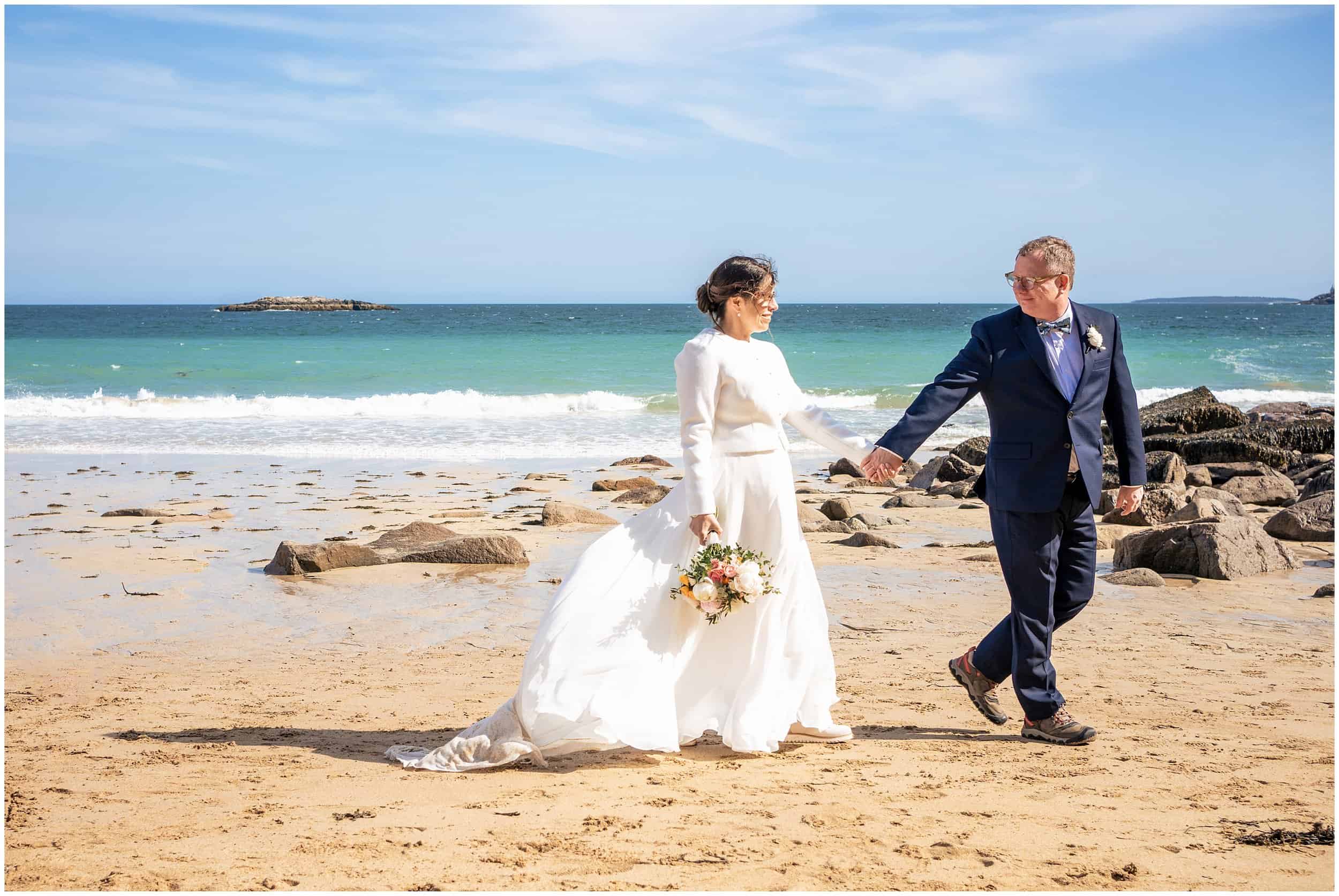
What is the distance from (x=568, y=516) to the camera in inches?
401

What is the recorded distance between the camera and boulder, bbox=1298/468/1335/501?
11.5 m

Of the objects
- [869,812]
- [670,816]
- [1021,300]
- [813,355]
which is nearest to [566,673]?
[670,816]

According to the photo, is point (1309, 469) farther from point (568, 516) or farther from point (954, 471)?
point (568, 516)

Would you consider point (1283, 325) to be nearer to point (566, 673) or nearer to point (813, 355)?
point (813, 355)

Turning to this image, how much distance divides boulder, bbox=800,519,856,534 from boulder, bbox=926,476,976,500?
7.68ft

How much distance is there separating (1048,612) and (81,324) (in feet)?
253

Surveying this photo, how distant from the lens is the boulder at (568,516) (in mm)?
10125

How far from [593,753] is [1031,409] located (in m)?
2.17

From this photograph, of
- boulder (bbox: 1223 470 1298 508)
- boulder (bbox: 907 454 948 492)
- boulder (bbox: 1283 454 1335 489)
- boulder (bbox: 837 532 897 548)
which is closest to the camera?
boulder (bbox: 837 532 897 548)

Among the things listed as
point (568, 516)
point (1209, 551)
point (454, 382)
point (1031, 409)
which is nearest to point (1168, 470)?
point (1209, 551)

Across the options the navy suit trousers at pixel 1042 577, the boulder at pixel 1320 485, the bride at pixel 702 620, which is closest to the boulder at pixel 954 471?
the boulder at pixel 1320 485

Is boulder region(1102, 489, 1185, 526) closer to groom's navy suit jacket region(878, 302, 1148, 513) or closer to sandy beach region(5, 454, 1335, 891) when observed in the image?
sandy beach region(5, 454, 1335, 891)

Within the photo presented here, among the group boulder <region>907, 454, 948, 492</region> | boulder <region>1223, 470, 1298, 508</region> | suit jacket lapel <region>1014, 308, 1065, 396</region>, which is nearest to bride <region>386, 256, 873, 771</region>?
suit jacket lapel <region>1014, 308, 1065, 396</region>

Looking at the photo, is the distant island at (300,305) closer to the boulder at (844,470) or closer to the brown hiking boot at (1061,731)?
the boulder at (844,470)
